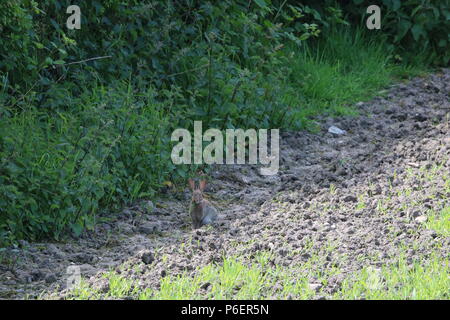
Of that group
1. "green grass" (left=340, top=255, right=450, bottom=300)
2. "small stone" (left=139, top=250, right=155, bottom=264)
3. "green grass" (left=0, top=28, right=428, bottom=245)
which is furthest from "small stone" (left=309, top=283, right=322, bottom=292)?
"green grass" (left=0, top=28, right=428, bottom=245)

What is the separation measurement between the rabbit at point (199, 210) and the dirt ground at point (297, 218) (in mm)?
65

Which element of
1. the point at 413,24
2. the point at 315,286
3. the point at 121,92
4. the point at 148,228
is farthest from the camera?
the point at 413,24

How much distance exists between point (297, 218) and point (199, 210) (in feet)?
2.33

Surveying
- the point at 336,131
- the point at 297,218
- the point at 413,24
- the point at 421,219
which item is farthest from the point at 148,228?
the point at 413,24

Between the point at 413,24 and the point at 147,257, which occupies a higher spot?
the point at 413,24

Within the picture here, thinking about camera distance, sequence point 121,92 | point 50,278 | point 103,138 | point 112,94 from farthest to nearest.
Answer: point 121,92 → point 112,94 → point 103,138 → point 50,278

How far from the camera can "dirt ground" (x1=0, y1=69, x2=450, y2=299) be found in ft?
17.0

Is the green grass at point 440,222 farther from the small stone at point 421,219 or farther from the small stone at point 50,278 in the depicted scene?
the small stone at point 50,278

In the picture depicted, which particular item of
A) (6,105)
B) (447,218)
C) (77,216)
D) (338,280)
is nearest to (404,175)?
(447,218)

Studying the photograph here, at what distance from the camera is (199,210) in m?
5.80

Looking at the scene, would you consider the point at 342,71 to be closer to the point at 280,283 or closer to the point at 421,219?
the point at 421,219

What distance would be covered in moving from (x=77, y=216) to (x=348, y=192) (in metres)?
2.08

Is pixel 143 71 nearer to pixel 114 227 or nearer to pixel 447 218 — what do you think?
pixel 114 227

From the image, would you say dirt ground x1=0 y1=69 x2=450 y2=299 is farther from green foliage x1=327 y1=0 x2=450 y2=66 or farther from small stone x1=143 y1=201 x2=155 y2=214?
green foliage x1=327 y1=0 x2=450 y2=66
